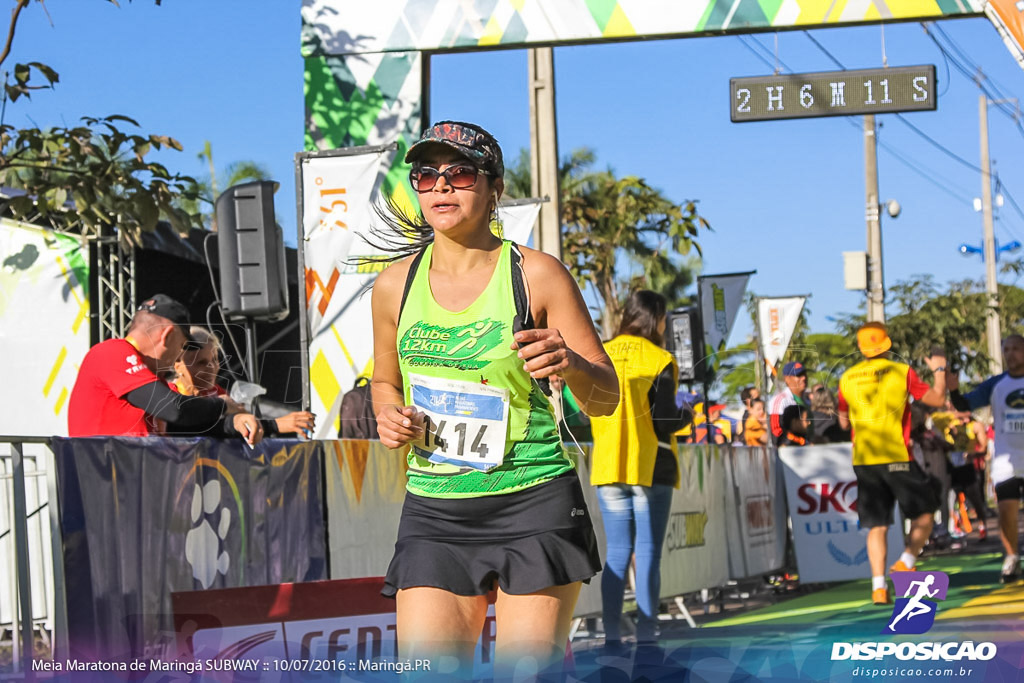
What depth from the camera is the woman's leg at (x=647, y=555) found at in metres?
6.69

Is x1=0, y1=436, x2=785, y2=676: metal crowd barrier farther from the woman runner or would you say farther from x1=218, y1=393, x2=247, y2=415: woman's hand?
the woman runner

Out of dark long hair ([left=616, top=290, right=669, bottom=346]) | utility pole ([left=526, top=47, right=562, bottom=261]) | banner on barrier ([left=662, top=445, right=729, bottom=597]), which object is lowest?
banner on barrier ([left=662, top=445, right=729, bottom=597])

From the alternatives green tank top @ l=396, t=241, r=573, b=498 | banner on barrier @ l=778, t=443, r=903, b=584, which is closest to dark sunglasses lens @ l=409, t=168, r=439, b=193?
green tank top @ l=396, t=241, r=573, b=498

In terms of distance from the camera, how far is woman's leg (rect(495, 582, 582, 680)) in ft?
9.66

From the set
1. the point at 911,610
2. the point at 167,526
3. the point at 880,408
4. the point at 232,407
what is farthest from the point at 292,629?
the point at 880,408

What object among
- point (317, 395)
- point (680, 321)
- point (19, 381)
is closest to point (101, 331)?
point (19, 381)

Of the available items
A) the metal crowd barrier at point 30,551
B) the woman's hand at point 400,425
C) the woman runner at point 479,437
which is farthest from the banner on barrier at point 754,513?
the woman's hand at point 400,425

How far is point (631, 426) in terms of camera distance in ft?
21.6

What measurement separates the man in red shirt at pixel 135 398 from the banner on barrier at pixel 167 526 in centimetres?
14

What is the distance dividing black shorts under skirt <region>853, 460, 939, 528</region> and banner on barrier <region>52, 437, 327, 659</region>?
4.34 m

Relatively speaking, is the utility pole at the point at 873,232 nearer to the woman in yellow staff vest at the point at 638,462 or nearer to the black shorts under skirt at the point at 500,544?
the woman in yellow staff vest at the point at 638,462

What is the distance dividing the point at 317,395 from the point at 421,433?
6147 millimetres

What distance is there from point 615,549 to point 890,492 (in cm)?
292

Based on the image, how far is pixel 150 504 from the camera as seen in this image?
16.4 ft
